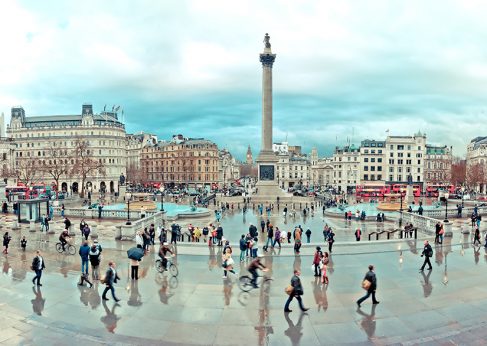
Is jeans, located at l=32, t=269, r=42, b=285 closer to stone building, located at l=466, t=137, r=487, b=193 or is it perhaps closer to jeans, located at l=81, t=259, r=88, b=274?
jeans, located at l=81, t=259, r=88, b=274

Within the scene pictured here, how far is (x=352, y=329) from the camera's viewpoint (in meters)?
11.1

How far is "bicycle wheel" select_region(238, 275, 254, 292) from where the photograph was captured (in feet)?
48.1

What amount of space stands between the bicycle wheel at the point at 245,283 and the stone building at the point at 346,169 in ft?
349

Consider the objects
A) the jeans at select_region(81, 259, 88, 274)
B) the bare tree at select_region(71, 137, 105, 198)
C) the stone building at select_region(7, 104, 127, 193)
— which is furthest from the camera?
the stone building at select_region(7, 104, 127, 193)

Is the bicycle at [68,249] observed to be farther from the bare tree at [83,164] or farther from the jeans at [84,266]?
the bare tree at [83,164]

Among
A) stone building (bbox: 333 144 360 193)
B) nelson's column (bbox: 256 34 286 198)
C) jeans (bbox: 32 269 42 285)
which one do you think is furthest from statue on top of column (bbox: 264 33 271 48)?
jeans (bbox: 32 269 42 285)

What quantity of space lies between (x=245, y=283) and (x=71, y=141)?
340ft

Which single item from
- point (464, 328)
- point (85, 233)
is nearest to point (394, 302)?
point (464, 328)

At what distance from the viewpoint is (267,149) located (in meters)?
74.2

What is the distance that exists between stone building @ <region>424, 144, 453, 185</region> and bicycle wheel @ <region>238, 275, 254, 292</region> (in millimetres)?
107402

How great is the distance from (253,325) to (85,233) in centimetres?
1855

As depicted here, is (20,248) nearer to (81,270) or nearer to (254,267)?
(81,270)

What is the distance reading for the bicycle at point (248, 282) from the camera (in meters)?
14.7

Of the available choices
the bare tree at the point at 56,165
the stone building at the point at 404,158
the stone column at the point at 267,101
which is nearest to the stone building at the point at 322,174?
the stone building at the point at 404,158
